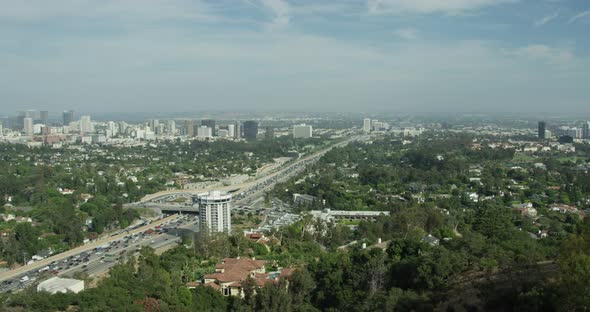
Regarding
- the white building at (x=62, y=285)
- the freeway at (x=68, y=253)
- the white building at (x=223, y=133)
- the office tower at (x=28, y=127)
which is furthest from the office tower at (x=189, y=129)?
the white building at (x=62, y=285)

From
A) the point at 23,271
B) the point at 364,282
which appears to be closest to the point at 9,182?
the point at 23,271

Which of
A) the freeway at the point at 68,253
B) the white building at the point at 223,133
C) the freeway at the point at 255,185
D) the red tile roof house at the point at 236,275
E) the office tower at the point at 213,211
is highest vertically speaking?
the white building at the point at 223,133

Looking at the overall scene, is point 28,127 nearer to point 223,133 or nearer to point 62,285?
point 223,133

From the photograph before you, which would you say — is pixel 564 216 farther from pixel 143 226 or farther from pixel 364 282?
pixel 143 226

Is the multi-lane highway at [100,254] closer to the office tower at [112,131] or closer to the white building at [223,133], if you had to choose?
the white building at [223,133]

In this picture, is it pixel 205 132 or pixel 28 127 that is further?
pixel 28 127

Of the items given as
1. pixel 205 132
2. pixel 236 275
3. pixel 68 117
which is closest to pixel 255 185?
pixel 236 275
